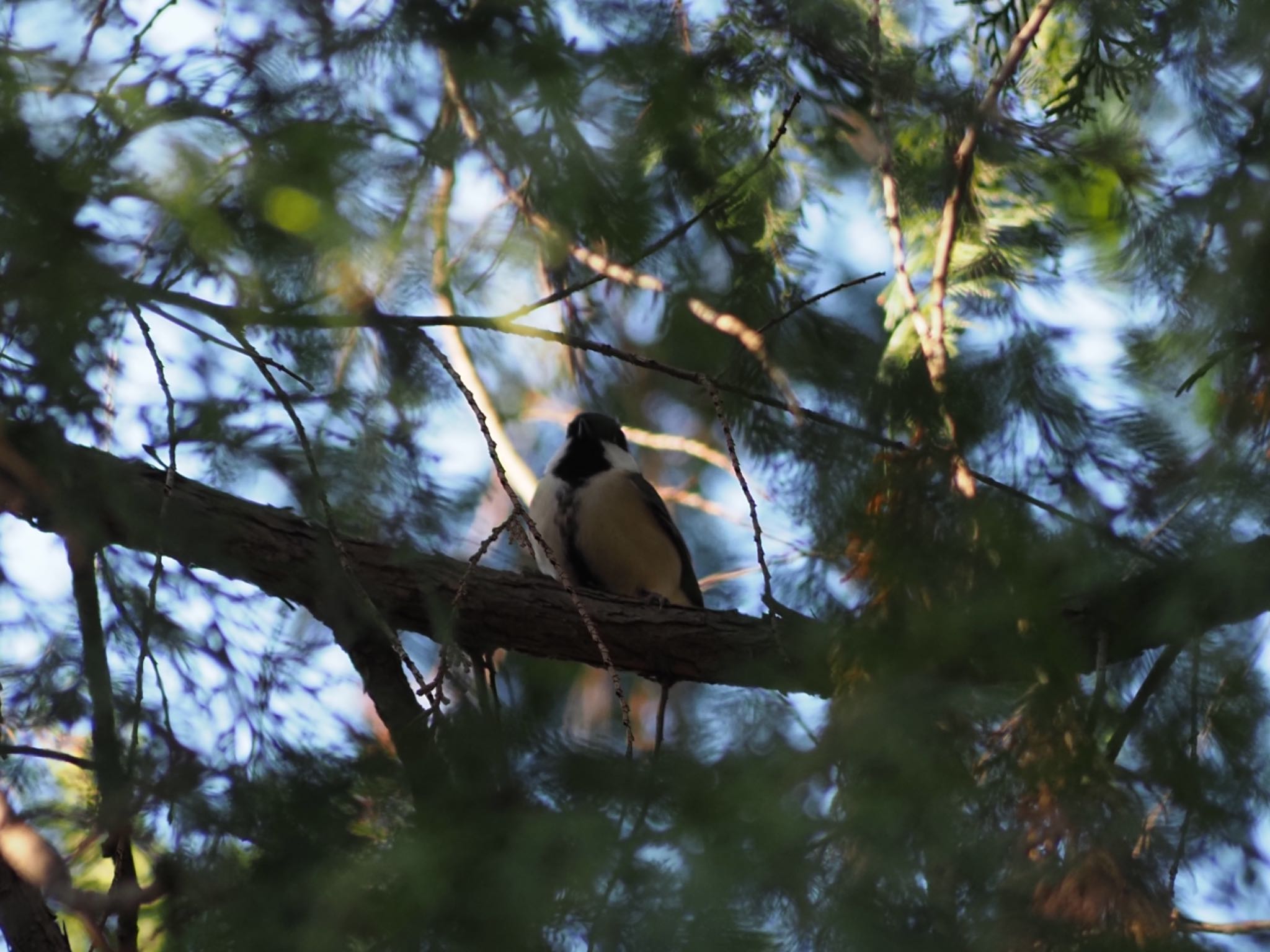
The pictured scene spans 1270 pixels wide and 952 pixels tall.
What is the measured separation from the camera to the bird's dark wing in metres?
5.21

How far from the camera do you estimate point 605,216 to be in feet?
8.92

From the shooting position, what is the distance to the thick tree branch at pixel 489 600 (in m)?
2.24

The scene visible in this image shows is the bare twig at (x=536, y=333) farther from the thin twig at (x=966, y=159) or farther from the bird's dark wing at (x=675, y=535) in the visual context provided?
the bird's dark wing at (x=675, y=535)

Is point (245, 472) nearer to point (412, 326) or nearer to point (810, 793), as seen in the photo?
point (412, 326)

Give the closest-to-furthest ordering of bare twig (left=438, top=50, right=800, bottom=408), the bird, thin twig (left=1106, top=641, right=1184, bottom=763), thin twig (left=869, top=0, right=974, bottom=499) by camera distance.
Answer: thin twig (left=1106, top=641, right=1184, bottom=763) → thin twig (left=869, top=0, right=974, bottom=499) → bare twig (left=438, top=50, right=800, bottom=408) → the bird

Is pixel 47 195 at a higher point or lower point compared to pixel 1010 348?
lower

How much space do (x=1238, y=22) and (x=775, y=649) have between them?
1853 mm

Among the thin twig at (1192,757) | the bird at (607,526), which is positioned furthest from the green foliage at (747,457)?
the bird at (607,526)


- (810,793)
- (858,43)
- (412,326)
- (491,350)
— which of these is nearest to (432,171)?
(412,326)

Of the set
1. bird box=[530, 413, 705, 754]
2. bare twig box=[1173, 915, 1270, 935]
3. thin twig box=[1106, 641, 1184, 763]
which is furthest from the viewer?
bird box=[530, 413, 705, 754]

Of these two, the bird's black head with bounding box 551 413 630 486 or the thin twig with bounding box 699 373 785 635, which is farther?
the bird's black head with bounding box 551 413 630 486

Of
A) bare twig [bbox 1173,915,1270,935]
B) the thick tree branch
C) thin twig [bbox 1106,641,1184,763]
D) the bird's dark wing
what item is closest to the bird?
the bird's dark wing

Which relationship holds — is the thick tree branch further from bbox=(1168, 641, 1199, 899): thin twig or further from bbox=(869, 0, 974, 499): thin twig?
bbox=(869, 0, 974, 499): thin twig

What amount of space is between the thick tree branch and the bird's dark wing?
1447mm
